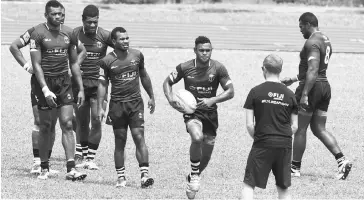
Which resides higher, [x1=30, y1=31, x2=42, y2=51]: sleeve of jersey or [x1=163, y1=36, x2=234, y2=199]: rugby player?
[x1=30, y1=31, x2=42, y2=51]: sleeve of jersey

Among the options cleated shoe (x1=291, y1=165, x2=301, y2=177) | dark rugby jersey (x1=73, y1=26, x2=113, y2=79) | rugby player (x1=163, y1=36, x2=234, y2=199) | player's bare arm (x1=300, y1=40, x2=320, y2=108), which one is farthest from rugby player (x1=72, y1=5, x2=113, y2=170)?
player's bare arm (x1=300, y1=40, x2=320, y2=108)

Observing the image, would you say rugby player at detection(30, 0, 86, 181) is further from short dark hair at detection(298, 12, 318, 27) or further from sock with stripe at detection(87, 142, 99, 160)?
short dark hair at detection(298, 12, 318, 27)

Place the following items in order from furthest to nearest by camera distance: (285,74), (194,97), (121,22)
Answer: (121,22), (285,74), (194,97)

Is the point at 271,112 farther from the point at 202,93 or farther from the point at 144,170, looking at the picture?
the point at 144,170

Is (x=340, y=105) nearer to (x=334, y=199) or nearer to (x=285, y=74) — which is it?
(x=285, y=74)

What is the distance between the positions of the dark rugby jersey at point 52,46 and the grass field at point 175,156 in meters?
1.56

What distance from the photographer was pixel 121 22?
38219 mm

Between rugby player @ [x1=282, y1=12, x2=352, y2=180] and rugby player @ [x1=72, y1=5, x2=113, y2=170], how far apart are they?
9.76 feet

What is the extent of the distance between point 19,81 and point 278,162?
1425cm

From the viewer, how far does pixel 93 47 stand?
47.4 ft

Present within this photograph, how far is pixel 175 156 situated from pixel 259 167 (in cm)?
501

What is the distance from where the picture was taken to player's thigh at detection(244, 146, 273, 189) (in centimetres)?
1041

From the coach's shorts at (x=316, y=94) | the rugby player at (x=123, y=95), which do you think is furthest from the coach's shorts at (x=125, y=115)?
the coach's shorts at (x=316, y=94)

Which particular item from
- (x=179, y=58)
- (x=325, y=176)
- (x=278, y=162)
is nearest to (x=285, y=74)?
(x=179, y=58)
